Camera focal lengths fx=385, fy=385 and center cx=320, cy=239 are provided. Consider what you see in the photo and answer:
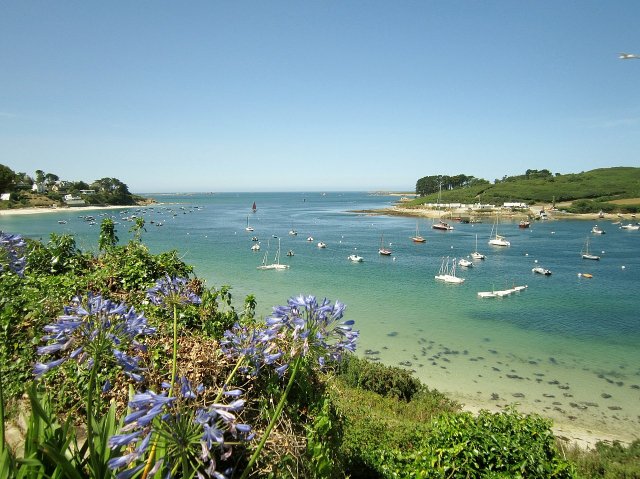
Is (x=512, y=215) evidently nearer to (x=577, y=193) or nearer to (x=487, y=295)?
(x=577, y=193)

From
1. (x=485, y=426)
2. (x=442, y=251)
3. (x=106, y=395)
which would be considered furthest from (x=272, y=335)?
(x=442, y=251)

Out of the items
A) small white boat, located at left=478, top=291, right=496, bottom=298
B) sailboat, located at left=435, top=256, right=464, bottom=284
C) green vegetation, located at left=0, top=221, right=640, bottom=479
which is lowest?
small white boat, located at left=478, top=291, right=496, bottom=298

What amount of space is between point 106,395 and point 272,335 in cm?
229

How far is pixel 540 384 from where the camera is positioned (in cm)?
1845

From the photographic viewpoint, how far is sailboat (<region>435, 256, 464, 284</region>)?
39.4 meters

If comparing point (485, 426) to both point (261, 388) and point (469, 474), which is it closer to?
point (469, 474)

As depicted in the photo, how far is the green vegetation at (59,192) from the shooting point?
11619 cm

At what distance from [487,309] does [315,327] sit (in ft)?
106

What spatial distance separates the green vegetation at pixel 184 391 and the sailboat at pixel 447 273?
30.6 metres

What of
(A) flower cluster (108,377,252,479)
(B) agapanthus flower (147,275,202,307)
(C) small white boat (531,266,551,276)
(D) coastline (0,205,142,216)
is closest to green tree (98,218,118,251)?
(B) agapanthus flower (147,275,202,307)

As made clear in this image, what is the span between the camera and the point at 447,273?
1713 inches

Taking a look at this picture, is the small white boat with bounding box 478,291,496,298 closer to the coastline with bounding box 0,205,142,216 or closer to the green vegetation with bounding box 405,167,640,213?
the green vegetation with bounding box 405,167,640,213

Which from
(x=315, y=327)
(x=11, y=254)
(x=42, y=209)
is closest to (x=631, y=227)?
(x=315, y=327)

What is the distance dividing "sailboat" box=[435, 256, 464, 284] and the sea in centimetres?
89
